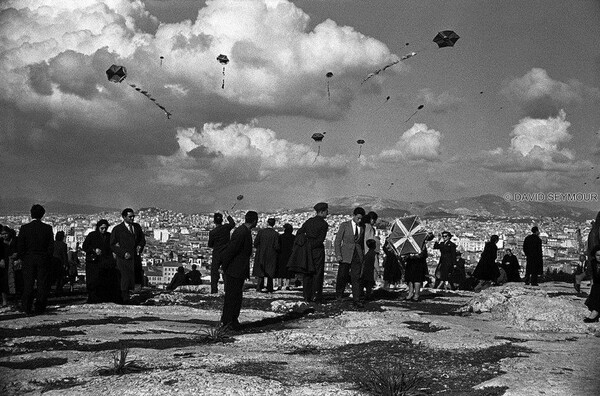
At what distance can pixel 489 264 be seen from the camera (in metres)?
21.5

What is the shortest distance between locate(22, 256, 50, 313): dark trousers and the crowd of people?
16 mm

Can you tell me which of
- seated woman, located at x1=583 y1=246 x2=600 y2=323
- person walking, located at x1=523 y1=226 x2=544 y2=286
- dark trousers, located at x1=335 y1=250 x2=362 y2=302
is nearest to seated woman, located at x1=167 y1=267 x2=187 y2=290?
dark trousers, located at x1=335 y1=250 x2=362 y2=302

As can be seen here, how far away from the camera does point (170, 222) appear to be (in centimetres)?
7700

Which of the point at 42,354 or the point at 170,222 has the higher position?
the point at 170,222

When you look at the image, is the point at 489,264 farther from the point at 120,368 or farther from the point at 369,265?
the point at 120,368

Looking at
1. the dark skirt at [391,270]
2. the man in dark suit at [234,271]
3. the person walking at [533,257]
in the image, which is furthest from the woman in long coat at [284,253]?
the man in dark suit at [234,271]

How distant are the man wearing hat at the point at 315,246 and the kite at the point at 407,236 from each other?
229cm

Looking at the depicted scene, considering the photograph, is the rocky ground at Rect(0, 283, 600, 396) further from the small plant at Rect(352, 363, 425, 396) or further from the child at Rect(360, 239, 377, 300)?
the child at Rect(360, 239, 377, 300)

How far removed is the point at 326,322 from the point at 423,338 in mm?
2281

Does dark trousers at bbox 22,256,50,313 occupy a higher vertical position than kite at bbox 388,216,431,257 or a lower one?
lower

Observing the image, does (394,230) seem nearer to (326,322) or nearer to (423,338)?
(326,322)

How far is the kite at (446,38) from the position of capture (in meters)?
18.0

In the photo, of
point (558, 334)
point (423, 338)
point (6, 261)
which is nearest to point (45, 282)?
point (6, 261)

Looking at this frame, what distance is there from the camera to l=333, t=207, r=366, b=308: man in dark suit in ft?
50.0
